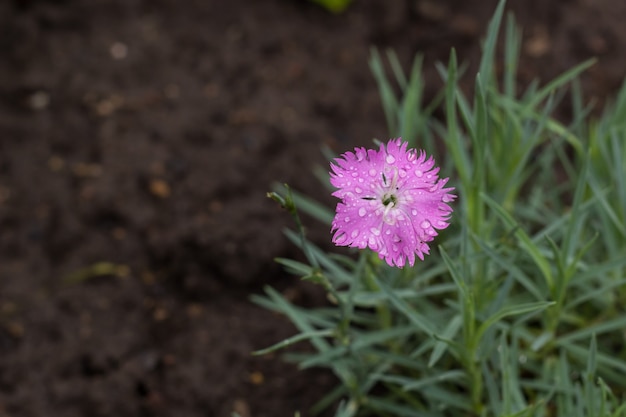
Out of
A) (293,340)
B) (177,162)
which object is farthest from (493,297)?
(177,162)

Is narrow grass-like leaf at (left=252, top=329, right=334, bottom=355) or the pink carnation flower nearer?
the pink carnation flower

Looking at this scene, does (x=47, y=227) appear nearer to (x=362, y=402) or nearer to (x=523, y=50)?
(x=362, y=402)

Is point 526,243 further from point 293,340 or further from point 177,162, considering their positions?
point 177,162

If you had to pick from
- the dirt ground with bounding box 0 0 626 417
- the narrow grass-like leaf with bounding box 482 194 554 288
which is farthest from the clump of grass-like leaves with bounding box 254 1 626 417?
the dirt ground with bounding box 0 0 626 417

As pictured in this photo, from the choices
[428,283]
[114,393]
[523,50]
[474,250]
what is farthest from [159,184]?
[523,50]

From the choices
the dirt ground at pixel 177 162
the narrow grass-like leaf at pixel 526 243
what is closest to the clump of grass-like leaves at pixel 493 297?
the narrow grass-like leaf at pixel 526 243

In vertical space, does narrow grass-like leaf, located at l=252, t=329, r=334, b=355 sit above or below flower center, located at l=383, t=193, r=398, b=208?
below

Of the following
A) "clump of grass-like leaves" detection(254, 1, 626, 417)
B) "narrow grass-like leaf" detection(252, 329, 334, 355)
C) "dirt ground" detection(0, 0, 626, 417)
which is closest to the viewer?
"narrow grass-like leaf" detection(252, 329, 334, 355)

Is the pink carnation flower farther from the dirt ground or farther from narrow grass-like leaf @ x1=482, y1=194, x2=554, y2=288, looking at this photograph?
the dirt ground
